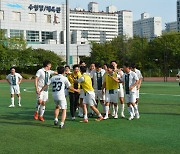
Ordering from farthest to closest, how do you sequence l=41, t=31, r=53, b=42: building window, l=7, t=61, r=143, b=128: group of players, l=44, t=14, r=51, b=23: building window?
1. l=41, t=31, r=53, b=42: building window
2. l=44, t=14, r=51, b=23: building window
3. l=7, t=61, r=143, b=128: group of players

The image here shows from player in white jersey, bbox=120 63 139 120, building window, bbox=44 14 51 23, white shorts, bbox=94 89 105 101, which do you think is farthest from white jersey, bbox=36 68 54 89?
building window, bbox=44 14 51 23

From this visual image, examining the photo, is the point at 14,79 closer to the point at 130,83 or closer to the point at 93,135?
the point at 130,83

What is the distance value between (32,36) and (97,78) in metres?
98.9

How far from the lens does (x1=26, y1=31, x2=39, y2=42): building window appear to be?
4256 inches

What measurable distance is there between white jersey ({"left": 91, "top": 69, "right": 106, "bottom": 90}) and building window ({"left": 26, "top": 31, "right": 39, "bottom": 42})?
9701 centimetres

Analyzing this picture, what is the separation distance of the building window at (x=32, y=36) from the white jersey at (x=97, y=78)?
9701cm

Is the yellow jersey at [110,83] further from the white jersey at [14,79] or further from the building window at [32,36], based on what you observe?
the building window at [32,36]

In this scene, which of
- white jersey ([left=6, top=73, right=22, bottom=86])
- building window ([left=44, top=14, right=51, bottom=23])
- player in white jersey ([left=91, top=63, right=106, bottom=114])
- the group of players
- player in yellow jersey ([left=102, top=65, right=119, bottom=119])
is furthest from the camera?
building window ([left=44, top=14, right=51, bottom=23])

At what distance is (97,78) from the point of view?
41.4ft

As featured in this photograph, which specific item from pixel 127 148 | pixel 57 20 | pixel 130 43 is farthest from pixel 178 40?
pixel 127 148

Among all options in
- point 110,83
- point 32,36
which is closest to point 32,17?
point 32,36

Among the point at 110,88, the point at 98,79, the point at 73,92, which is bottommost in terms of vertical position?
the point at 73,92

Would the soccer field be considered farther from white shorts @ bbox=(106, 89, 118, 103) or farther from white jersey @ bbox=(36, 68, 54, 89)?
white jersey @ bbox=(36, 68, 54, 89)

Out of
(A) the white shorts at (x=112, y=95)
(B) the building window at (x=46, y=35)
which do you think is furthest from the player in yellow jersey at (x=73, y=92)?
(B) the building window at (x=46, y=35)
